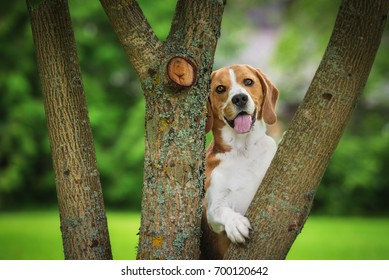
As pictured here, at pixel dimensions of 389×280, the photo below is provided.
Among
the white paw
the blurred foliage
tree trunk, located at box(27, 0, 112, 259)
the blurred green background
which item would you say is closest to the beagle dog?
the white paw

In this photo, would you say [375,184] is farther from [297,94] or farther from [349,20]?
[349,20]

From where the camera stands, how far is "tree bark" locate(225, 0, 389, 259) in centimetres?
173

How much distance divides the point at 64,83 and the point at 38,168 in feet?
26.9

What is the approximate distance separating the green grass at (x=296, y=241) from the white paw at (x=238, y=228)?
7.74 feet

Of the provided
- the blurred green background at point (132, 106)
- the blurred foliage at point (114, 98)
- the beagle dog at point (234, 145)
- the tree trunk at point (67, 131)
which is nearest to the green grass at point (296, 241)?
the blurred green background at point (132, 106)

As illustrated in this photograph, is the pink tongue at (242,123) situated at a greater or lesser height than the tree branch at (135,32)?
lesser

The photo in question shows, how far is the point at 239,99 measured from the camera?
202cm

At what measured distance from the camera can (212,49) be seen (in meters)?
1.89

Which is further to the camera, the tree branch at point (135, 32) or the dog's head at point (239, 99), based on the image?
the dog's head at point (239, 99)

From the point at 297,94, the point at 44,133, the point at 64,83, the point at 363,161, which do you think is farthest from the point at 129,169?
the point at 64,83

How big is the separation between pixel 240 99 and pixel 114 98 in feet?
27.3

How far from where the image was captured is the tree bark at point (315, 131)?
173 cm

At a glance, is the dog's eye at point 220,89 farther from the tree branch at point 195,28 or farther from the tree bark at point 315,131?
the tree bark at point 315,131

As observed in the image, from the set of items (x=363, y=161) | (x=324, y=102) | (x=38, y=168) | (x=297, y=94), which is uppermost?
(x=324, y=102)
